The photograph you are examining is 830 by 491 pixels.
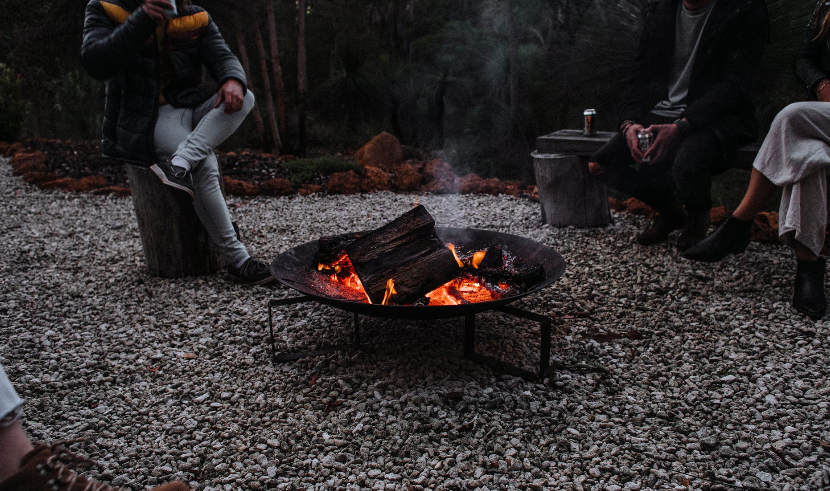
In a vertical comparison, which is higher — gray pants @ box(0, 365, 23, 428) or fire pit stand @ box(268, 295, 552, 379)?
gray pants @ box(0, 365, 23, 428)

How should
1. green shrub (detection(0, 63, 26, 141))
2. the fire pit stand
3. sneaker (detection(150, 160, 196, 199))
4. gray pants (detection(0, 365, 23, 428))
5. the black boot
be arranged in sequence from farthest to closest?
green shrub (detection(0, 63, 26, 141))
the black boot
sneaker (detection(150, 160, 196, 199))
the fire pit stand
gray pants (detection(0, 365, 23, 428))

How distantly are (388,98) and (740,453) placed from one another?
8.82 meters

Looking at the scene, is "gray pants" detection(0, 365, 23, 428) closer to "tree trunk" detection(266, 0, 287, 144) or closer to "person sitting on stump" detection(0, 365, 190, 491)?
"person sitting on stump" detection(0, 365, 190, 491)

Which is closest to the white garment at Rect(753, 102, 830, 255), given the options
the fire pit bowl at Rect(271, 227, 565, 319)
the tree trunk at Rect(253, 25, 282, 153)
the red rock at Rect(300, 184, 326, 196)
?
the fire pit bowl at Rect(271, 227, 565, 319)

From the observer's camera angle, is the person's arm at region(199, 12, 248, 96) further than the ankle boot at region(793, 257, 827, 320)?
Yes

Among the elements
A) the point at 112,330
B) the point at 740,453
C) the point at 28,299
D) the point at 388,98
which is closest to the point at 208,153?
the point at 112,330

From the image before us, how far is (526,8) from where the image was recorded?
8727mm

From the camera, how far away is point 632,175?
3.82 meters

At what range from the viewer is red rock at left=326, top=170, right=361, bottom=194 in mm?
6098

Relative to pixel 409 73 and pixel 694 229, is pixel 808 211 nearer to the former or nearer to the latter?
pixel 694 229

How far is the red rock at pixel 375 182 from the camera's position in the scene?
6137 millimetres

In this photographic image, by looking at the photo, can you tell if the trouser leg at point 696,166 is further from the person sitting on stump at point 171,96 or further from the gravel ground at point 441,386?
the person sitting on stump at point 171,96

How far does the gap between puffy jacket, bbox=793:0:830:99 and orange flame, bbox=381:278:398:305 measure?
2.67 meters

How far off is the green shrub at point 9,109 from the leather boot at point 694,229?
9649 millimetres
